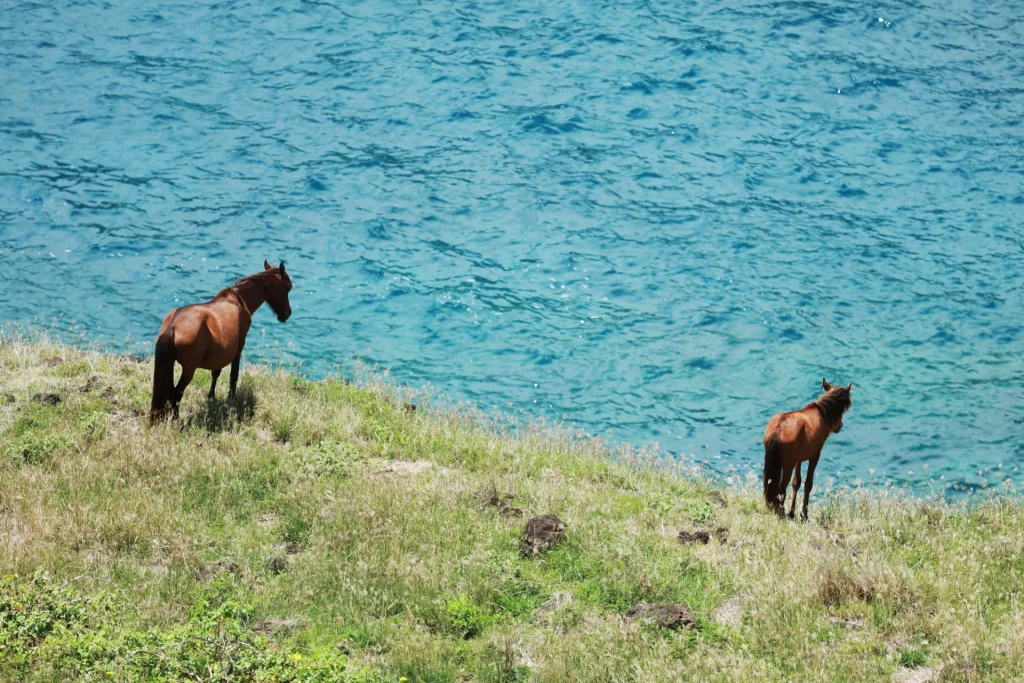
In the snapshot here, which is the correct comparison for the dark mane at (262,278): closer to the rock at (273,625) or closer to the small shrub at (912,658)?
the rock at (273,625)

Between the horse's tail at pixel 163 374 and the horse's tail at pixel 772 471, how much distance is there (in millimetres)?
6186

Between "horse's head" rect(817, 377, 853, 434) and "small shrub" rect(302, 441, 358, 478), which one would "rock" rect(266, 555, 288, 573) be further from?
"horse's head" rect(817, 377, 853, 434)

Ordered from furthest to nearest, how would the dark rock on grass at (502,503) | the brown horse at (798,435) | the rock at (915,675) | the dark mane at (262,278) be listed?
1. the dark mane at (262,278)
2. the brown horse at (798,435)
3. the dark rock on grass at (502,503)
4. the rock at (915,675)

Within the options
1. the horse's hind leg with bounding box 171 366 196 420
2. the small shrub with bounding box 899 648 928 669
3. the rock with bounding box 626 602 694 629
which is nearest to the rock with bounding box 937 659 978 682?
the small shrub with bounding box 899 648 928 669

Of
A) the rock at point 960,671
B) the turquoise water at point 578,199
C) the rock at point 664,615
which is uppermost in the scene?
the rock at point 960,671

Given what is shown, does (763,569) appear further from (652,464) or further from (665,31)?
(665,31)

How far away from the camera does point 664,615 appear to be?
726 cm

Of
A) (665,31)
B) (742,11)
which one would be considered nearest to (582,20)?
(665,31)

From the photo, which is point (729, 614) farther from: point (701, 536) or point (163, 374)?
point (163, 374)

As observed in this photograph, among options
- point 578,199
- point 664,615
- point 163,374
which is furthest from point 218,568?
point 578,199

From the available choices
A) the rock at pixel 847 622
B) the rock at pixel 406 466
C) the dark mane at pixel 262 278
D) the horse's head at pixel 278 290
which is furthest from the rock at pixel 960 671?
the dark mane at pixel 262 278

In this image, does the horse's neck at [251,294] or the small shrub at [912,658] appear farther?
the horse's neck at [251,294]

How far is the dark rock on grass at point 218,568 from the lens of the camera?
769 cm

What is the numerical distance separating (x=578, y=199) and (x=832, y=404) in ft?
50.1
